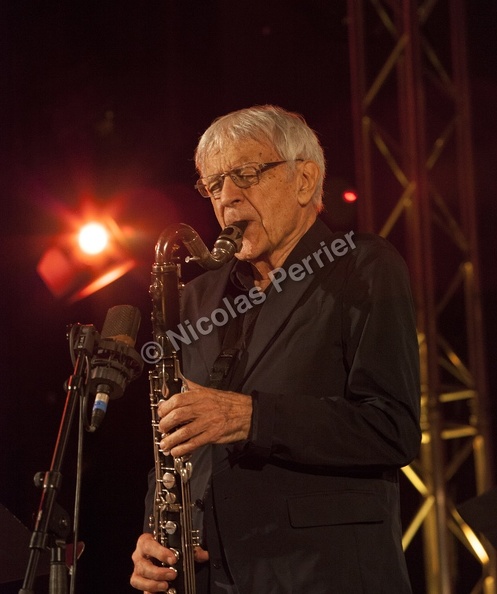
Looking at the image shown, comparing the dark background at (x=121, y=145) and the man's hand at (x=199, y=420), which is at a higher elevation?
the dark background at (x=121, y=145)

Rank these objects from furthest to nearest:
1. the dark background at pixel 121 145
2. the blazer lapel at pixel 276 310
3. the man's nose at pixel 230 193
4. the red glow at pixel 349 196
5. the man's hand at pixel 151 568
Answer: the red glow at pixel 349 196, the dark background at pixel 121 145, the man's nose at pixel 230 193, the blazer lapel at pixel 276 310, the man's hand at pixel 151 568

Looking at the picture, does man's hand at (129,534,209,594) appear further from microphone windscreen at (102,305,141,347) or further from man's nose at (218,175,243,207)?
man's nose at (218,175,243,207)

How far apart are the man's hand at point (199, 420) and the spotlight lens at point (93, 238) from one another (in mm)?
2822

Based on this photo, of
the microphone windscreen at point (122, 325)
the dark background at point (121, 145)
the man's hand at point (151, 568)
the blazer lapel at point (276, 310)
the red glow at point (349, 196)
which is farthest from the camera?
the red glow at point (349, 196)

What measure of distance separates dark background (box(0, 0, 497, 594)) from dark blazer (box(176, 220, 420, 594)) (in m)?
2.31

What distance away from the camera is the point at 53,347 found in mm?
4590

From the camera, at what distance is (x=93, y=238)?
15.6ft

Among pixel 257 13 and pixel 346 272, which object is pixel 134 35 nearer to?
pixel 257 13

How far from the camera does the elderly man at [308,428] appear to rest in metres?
2.11

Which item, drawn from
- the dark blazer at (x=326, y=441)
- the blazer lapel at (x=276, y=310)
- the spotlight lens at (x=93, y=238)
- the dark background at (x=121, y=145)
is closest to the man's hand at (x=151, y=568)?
the dark blazer at (x=326, y=441)

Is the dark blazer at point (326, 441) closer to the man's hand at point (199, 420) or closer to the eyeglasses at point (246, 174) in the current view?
the man's hand at point (199, 420)

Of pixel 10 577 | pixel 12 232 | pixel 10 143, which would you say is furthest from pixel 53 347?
pixel 10 577

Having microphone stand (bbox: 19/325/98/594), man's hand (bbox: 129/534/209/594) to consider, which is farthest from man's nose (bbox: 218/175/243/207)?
man's hand (bbox: 129/534/209/594)

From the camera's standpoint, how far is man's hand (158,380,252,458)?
2.04 meters
